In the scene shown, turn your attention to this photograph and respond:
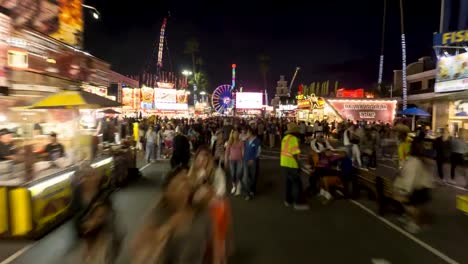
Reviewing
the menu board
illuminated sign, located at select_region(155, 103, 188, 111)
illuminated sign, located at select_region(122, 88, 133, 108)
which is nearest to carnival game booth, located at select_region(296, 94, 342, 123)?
illuminated sign, located at select_region(155, 103, 188, 111)

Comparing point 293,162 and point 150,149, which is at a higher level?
point 293,162

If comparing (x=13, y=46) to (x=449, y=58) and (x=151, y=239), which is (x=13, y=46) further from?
(x=449, y=58)

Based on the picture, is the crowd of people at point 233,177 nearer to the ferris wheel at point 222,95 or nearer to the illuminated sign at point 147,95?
the illuminated sign at point 147,95

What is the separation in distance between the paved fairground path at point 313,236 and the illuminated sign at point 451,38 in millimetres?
15479

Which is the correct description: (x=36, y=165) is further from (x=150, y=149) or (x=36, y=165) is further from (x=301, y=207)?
(x=150, y=149)

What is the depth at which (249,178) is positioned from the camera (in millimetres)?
9367

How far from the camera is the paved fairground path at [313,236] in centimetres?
541

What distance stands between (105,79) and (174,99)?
112 ft

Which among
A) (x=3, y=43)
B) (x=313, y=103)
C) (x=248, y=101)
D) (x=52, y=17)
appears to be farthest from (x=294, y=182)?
(x=248, y=101)

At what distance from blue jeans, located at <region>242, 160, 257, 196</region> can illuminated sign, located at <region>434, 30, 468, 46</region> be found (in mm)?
17711

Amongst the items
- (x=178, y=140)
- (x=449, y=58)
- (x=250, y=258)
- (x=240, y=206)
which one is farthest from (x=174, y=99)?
(x=250, y=258)

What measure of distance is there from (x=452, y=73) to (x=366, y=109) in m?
6.62

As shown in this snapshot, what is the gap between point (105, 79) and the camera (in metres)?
10.1

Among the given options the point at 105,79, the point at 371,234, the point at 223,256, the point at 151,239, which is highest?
the point at 105,79
